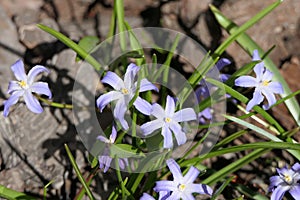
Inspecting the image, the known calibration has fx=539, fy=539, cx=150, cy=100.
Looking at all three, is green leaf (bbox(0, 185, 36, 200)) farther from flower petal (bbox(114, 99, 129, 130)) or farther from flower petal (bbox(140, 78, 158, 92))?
flower petal (bbox(140, 78, 158, 92))

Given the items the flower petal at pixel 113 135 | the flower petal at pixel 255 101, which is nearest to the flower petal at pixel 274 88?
the flower petal at pixel 255 101

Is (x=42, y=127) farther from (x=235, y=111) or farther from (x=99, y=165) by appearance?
(x=235, y=111)

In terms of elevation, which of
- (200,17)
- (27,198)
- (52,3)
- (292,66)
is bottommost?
(27,198)

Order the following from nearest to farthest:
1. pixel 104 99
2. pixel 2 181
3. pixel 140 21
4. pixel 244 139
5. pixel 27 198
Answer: pixel 104 99 < pixel 27 198 < pixel 2 181 < pixel 244 139 < pixel 140 21

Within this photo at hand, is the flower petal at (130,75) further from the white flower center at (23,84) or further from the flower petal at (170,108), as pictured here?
the white flower center at (23,84)

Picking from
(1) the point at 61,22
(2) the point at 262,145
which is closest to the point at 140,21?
(1) the point at 61,22

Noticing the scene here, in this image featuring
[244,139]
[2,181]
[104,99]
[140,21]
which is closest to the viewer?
[104,99]
